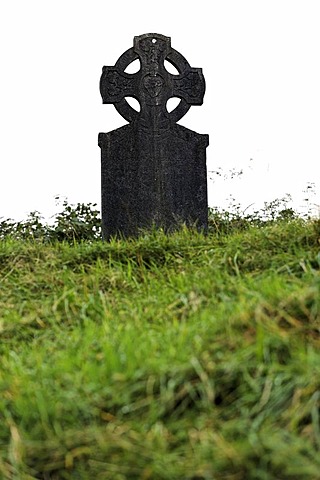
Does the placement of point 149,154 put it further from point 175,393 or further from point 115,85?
point 175,393

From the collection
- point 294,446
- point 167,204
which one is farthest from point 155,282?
point 167,204

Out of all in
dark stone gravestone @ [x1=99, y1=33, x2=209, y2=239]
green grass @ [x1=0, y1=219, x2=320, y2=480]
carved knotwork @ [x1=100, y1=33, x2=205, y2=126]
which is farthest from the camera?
carved knotwork @ [x1=100, y1=33, x2=205, y2=126]

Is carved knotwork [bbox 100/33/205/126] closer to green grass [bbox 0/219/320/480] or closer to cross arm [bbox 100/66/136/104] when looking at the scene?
cross arm [bbox 100/66/136/104]

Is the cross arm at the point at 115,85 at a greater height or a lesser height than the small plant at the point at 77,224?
greater

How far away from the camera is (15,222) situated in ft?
→ 30.9

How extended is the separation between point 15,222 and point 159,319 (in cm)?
575

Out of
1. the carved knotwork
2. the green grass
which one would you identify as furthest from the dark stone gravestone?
the green grass

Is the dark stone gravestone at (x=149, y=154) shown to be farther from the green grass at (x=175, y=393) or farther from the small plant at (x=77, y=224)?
the green grass at (x=175, y=393)

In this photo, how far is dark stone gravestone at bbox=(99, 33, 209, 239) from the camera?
7.90m

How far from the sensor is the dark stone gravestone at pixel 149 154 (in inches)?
311

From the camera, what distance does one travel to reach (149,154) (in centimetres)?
797

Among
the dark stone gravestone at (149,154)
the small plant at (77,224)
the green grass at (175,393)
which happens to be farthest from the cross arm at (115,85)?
the green grass at (175,393)

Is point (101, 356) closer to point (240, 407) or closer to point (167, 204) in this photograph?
point (240, 407)

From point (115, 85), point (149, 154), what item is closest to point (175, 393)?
point (149, 154)
